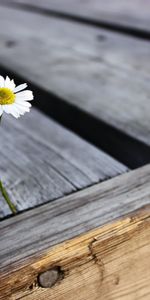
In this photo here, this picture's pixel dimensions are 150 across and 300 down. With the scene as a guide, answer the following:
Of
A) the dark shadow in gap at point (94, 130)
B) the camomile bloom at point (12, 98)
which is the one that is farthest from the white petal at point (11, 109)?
the dark shadow in gap at point (94, 130)

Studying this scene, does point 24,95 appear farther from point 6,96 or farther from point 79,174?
point 79,174

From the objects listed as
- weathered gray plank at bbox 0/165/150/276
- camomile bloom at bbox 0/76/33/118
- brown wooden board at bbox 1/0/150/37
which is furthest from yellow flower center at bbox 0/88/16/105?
brown wooden board at bbox 1/0/150/37

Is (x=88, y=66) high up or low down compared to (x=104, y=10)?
Answer: down

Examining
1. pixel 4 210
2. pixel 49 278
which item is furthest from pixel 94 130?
pixel 49 278

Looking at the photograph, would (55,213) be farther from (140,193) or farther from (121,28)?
(121,28)

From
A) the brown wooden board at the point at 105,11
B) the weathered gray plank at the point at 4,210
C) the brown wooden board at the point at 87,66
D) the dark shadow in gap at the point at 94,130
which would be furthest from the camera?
the brown wooden board at the point at 105,11

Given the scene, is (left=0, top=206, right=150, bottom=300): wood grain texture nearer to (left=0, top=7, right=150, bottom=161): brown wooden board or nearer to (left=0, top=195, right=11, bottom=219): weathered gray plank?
(left=0, top=195, right=11, bottom=219): weathered gray plank

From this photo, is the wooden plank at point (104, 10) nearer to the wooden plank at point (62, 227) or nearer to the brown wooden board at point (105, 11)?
the brown wooden board at point (105, 11)
